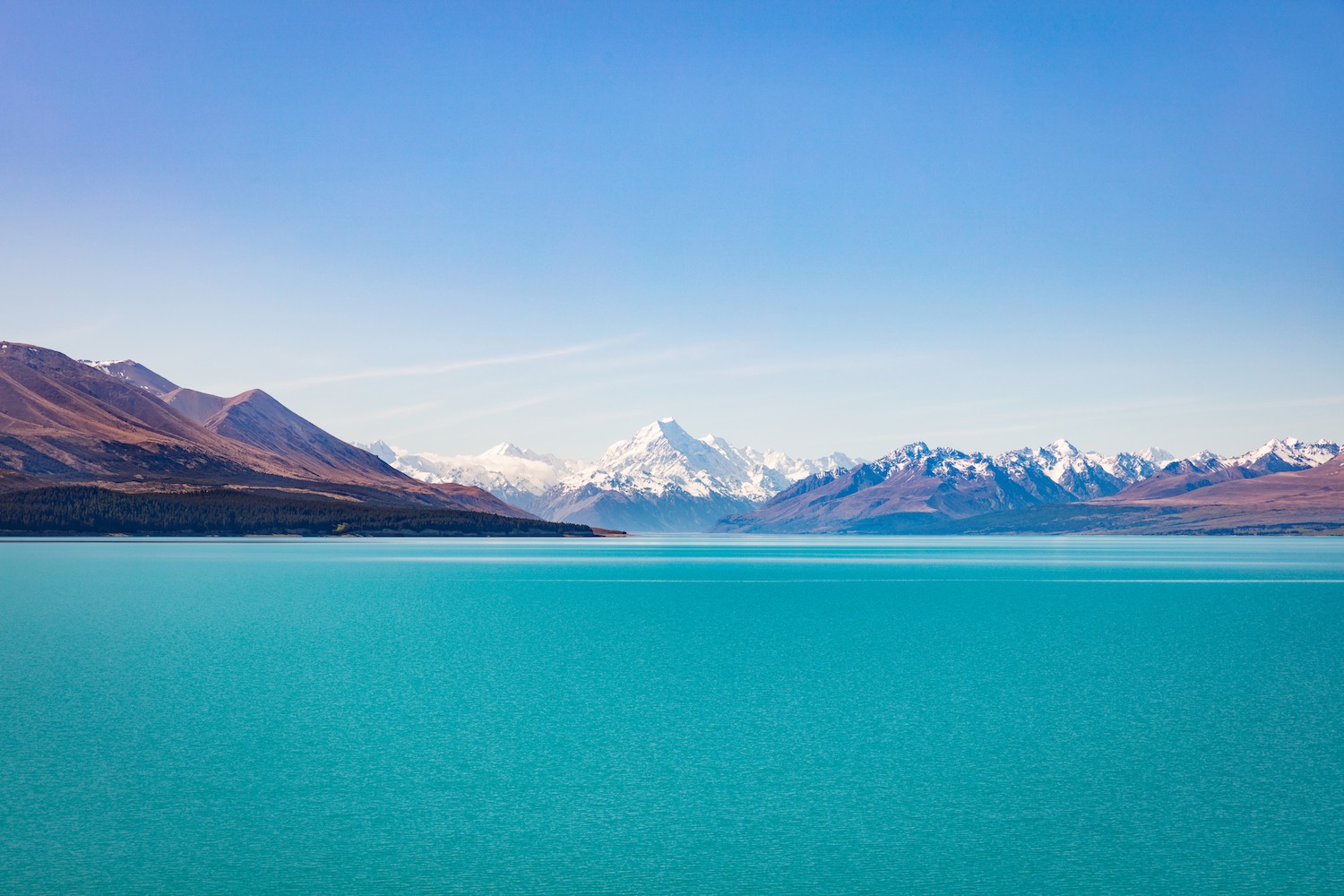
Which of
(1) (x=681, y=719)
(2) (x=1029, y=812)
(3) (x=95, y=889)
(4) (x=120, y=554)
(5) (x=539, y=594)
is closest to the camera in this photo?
(3) (x=95, y=889)

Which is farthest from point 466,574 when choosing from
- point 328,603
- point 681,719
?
point 681,719

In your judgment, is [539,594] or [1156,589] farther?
[1156,589]

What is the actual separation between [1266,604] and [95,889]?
87.7 metres

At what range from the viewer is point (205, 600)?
83.2 meters

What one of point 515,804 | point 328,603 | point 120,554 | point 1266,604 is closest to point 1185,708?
point 515,804

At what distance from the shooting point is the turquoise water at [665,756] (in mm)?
21547

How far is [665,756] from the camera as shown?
102 feet

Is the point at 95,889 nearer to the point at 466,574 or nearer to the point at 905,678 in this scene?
the point at 905,678

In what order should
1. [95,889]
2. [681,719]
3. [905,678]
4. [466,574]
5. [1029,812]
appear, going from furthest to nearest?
[466,574]
[905,678]
[681,719]
[1029,812]
[95,889]

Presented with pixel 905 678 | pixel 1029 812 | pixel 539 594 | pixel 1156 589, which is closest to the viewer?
pixel 1029 812

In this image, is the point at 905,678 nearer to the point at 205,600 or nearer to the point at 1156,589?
the point at 205,600

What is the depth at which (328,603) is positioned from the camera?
275 feet

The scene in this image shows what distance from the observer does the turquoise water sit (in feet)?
70.7

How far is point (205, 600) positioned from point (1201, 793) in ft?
244
